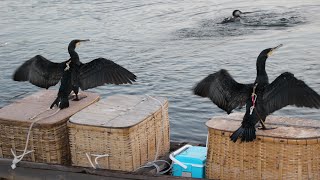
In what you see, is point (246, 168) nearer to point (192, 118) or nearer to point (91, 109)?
point (91, 109)

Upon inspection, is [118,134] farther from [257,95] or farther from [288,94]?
[288,94]

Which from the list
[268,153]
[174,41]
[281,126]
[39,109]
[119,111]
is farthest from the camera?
[174,41]

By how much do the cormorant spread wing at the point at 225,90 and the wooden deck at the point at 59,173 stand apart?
990mm

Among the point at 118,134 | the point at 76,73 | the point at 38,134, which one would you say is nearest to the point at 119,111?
the point at 118,134

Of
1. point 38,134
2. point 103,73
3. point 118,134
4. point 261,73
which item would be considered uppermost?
point 261,73

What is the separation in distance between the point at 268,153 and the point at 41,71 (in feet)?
11.7

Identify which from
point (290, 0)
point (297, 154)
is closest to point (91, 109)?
point (297, 154)

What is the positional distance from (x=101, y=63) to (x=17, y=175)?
183 cm

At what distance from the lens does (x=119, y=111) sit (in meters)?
6.23

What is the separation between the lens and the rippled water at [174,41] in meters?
12.5

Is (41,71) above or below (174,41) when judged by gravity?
above

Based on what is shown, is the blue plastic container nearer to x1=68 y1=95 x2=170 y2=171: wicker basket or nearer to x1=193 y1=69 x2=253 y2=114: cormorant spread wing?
x1=68 y1=95 x2=170 y2=171: wicker basket

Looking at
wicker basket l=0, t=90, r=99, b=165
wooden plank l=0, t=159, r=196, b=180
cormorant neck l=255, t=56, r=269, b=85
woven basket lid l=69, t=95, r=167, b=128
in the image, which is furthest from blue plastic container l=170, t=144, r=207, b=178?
wicker basket l=0, t=90, r=99, b=165

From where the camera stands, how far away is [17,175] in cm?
641
